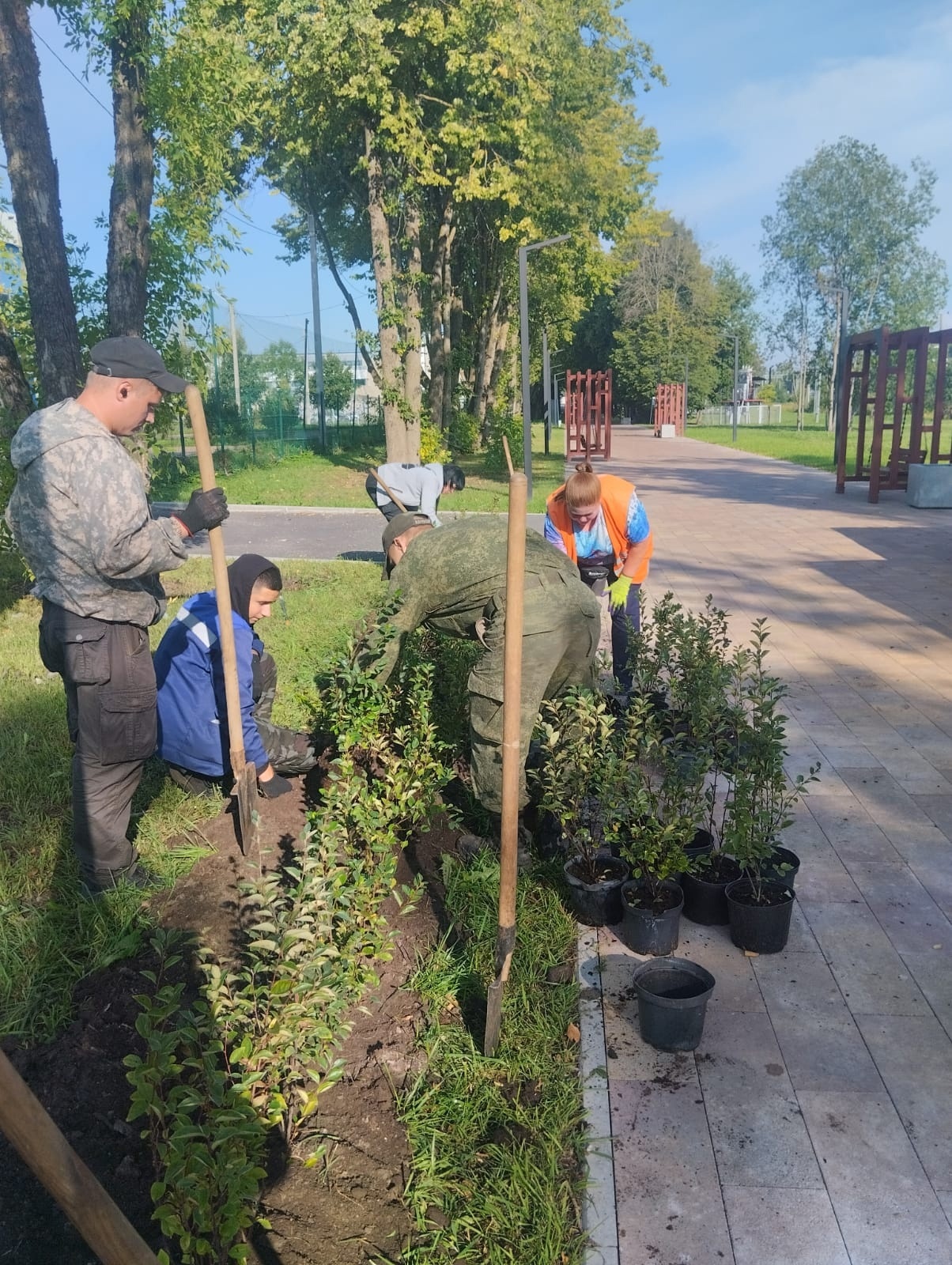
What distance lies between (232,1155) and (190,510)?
82.9 inches

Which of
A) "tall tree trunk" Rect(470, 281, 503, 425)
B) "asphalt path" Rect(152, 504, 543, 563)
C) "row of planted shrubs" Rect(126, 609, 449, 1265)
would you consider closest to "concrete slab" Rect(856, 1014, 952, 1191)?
"row of planted shrubs" Rect(126, 609, 449, 1265)

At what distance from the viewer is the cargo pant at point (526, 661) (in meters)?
3.63

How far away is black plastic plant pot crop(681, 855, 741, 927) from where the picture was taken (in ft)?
11.0

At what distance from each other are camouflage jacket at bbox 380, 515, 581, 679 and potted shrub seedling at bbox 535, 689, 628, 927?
559 millimetres

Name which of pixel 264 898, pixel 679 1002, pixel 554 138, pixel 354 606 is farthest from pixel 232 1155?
pixel 554 138

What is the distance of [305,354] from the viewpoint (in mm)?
28844

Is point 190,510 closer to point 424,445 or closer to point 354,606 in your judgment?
point 354,606

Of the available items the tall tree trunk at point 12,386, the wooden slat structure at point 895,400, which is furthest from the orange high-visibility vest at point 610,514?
the wooden slat structure at point 895,400

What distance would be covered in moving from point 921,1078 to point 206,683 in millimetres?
2971

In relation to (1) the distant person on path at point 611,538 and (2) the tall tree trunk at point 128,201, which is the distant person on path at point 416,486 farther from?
(1) the distant person on path at point 611,538

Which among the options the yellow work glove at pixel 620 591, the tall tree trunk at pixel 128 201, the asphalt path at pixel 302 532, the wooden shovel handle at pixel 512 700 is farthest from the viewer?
the asphalt path at pixel 302 532

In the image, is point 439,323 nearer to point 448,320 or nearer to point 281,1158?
point 448,320

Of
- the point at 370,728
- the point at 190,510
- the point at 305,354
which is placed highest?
the point at 305,354

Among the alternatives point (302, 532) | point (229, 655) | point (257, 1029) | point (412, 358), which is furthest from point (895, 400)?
point (257, 1029)
